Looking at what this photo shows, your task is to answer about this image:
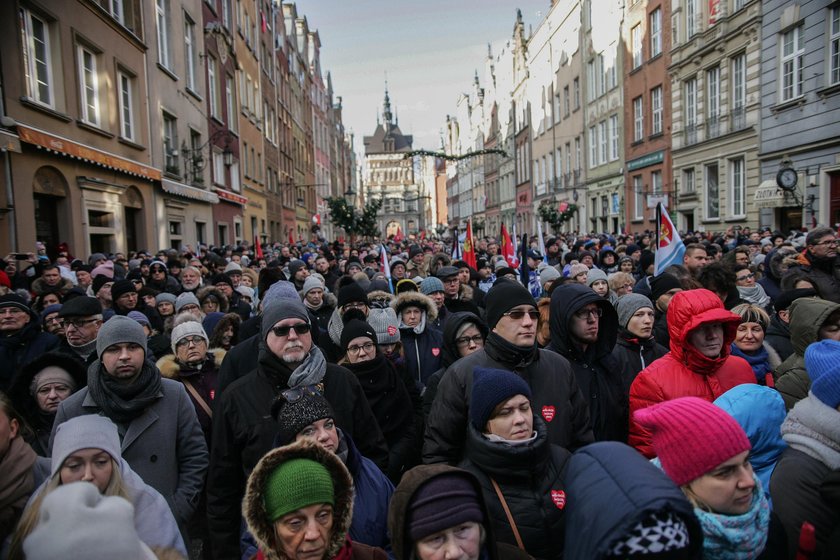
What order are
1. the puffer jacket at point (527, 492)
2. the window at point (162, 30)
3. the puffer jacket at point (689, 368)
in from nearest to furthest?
the puffer jacket at point (527, 492) < the puffer jacket at point (689, 368) < the window at point (162, 30)

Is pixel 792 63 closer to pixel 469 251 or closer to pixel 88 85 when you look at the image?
pixel 469 251

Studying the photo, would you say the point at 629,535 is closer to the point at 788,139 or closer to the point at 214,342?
the point at 214,342

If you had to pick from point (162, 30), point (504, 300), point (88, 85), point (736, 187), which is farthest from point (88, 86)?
point (736, 187)

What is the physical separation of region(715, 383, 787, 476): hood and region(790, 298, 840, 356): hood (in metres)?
1.33

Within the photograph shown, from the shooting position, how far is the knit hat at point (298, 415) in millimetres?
2834

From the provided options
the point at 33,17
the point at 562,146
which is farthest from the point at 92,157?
the point at 562,146

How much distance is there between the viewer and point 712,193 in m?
23.8

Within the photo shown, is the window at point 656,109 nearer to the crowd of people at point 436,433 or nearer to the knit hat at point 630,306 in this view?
the crowd of people at point 436,433

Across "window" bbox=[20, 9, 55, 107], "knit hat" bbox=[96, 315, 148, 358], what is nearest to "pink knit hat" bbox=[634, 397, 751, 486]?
"knit hat" bbox=[96, 315, 148, 358]

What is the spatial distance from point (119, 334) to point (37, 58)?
1115cm

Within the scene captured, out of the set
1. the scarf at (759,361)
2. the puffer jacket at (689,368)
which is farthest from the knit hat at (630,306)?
the puffer jacket at (689,368)

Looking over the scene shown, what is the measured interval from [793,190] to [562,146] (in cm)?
2469

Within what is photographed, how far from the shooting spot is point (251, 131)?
30.9 m

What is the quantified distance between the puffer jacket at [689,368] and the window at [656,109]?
Answer: 26.7 m
